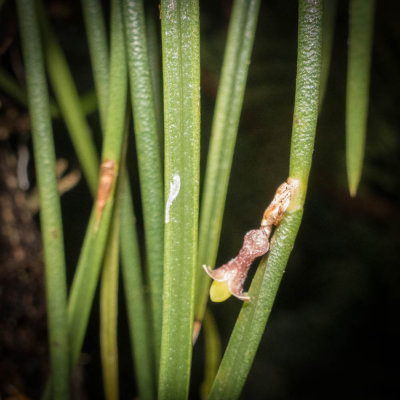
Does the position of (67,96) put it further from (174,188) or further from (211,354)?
(211,354)

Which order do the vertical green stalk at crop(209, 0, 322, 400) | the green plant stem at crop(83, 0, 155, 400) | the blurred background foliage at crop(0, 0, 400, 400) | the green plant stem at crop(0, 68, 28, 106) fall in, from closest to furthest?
the vertical green stalk at crop(209, 0, 322, 400)
the green plant stem at crop(83, 0, 155, 400)
the green plant stem at crop(0, 68, 28, 106)
the blurred background foliage at crop(0, 0, 400, 400)

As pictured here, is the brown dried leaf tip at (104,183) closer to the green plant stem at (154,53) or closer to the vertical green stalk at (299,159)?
the green plant stem at (154,53)

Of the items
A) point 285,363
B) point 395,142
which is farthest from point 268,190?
point 285,363

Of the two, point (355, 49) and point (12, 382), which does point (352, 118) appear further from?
point (12, 382)

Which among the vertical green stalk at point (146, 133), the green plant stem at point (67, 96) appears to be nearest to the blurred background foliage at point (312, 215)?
the green plant stem at point (67, 96)

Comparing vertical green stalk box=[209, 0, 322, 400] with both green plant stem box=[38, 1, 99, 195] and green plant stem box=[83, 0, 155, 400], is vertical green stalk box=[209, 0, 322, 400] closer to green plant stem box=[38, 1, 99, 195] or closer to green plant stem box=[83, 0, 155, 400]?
green plant stem box=[83, 0, 155, 400]

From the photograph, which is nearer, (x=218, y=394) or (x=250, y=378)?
(x=218, y=394)

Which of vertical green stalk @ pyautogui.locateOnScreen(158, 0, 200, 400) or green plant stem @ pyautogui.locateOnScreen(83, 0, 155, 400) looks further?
green plant stem @ pyautogui.locateOnScreen(83, 0, 155, 400)

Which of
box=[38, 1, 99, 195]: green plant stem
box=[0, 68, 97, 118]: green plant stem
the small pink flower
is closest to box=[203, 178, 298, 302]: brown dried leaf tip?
the small pink flower
